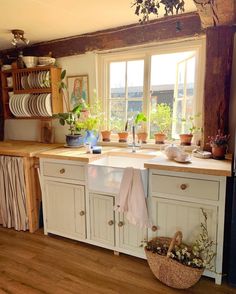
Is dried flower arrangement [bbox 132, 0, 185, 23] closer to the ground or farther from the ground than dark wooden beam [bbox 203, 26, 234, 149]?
farther from the ground

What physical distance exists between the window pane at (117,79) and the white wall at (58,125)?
20cm

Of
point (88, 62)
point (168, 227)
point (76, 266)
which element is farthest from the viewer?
point (88, 62)

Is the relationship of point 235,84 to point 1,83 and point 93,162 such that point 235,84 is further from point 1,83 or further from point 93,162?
point 1,83

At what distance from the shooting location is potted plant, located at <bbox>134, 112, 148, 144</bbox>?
2.53 metres

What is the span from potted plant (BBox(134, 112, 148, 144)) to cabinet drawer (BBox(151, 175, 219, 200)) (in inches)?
32.2

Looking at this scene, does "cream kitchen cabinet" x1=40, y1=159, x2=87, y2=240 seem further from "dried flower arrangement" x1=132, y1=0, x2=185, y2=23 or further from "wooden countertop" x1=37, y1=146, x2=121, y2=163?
"dried flower arrangement" x1=132, y1=0, x2=185, y2=23

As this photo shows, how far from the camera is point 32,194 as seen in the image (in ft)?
8.36

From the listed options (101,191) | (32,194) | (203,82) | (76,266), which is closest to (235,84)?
(203,82)

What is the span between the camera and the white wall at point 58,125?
9.16 ft

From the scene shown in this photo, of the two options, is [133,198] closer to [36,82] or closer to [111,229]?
[111,229]

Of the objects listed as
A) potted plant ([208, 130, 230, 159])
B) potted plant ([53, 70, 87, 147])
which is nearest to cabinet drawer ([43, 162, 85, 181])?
potted plant ([53, 70, 87, 147])

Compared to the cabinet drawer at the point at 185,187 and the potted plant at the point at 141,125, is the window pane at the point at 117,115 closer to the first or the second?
the potted plant at the point at 141,125

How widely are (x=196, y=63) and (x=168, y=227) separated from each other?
5.10ft

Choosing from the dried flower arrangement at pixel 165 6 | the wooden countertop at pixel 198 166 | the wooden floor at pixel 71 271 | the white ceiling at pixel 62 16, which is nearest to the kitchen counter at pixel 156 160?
the wooden countertop at pixel 198 166
